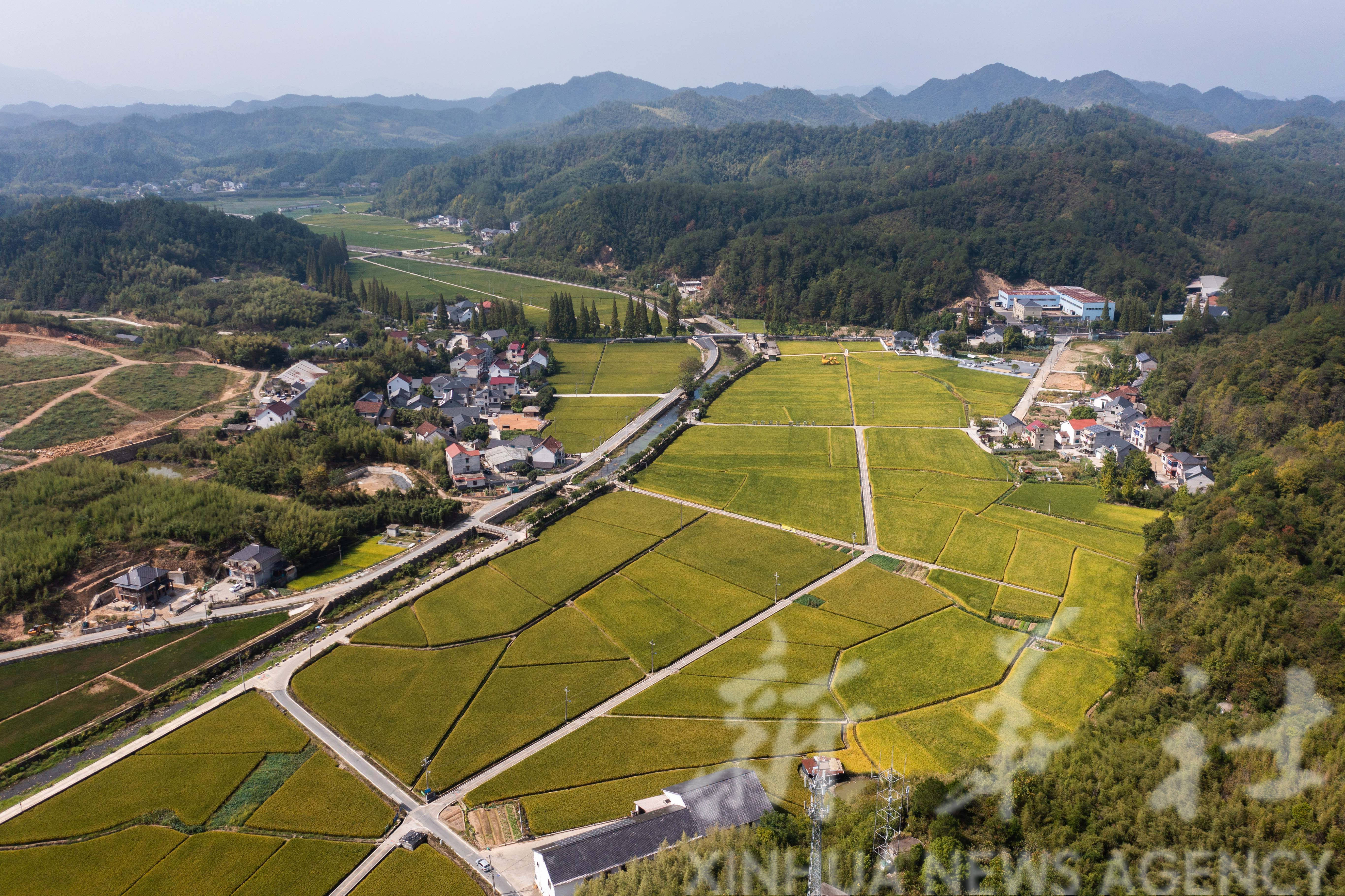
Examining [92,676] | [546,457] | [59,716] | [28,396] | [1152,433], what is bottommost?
[59,716]

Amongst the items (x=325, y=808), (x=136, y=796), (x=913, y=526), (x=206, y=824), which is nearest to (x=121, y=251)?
(x=136, y=796)

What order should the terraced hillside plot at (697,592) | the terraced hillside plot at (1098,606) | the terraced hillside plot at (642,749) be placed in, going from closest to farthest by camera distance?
the terraced hillside plot at (642,749) → the terraced hillside plot at (1098,606) → the terraced hillside plot at (697,592)

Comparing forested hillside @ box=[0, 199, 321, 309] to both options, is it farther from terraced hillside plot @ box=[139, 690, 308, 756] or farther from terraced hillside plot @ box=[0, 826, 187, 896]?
terraced hillside plot @ box=[0, 826, 187, 896]

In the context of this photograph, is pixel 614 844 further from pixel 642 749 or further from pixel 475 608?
pixel 475 608

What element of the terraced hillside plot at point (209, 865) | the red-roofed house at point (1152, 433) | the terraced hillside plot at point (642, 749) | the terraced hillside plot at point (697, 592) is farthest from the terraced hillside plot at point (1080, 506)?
the terraced hillside plot at point (209, 865)

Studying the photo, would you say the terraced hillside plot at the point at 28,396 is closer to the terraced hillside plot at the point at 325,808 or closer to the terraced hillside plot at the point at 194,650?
the terraced hillside plot at the point at 194,650

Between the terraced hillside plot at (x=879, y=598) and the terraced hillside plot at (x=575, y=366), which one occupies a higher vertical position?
the terraced hillside plot at (x=575, y=366)

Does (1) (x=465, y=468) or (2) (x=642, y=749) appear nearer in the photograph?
(2) (x=642, y=749)
